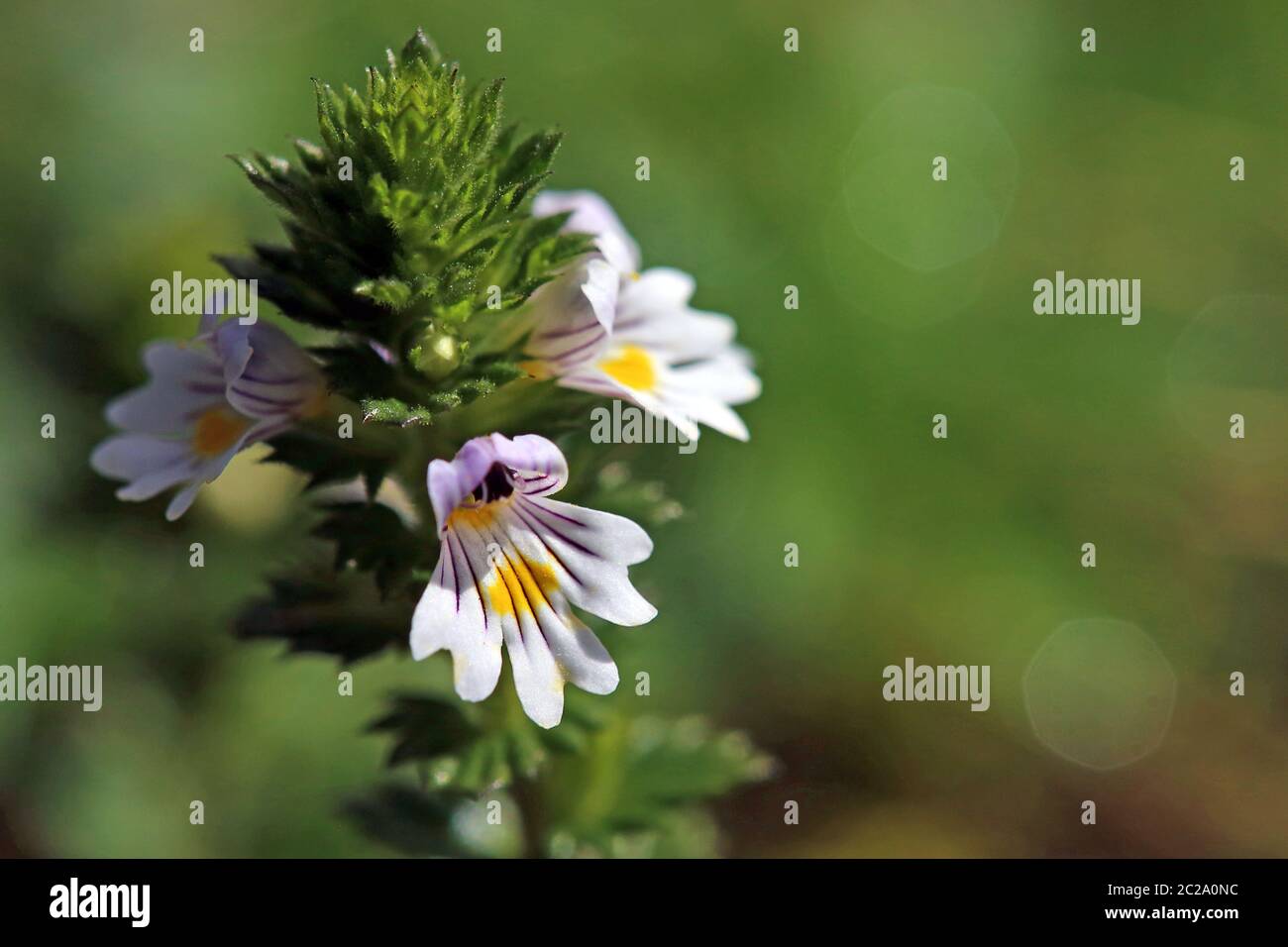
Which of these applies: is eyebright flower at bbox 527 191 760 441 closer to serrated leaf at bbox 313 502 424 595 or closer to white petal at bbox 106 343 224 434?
serrated leaf at bbox 313 502 424 595

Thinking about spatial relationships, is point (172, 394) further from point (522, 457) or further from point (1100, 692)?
point (1100, 692)

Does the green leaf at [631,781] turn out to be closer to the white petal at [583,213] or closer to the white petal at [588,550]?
the white petal at [588,550]

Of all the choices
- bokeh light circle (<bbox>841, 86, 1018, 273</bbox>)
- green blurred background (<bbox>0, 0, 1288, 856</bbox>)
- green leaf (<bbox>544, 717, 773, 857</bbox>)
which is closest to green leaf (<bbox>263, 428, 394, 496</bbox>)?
green leaf (<bbox>544, 717, 773, 857</bbox>)

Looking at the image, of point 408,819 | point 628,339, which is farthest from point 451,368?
point 408,819

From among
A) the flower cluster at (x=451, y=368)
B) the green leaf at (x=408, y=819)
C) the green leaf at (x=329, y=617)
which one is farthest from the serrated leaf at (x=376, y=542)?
the green leaf at (x=408, y=819)

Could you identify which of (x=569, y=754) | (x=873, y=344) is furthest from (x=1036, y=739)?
(x=569, y=754)
